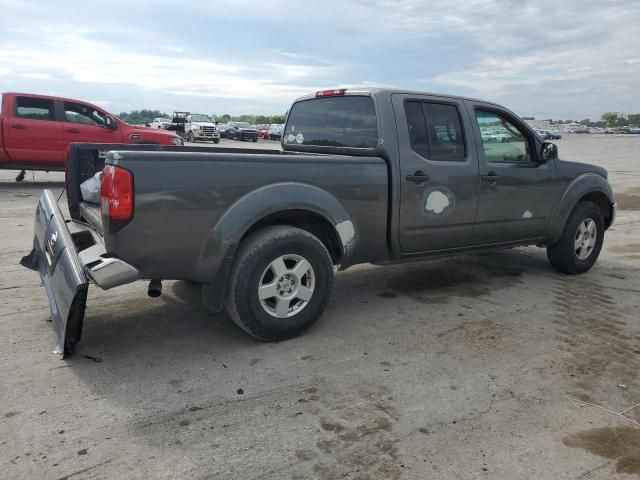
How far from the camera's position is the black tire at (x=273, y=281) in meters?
3.47

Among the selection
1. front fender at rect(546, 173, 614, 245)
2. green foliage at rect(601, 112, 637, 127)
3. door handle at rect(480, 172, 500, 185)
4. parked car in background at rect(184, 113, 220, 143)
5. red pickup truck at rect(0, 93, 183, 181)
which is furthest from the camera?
green foliage at rect(601, 112, 637, 127)

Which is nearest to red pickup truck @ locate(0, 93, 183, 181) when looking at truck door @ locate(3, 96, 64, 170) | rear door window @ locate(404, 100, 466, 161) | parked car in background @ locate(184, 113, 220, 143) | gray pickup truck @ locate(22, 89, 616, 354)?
truck door @ locate(3, 96, 64, 170)

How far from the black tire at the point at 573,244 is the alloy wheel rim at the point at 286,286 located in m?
3.23

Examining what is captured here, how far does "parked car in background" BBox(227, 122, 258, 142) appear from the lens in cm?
4081

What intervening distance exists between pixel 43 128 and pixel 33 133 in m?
0.22

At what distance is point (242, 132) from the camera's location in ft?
134

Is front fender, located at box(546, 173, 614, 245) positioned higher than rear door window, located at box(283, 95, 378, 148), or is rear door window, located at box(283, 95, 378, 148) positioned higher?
rear door window, located at box(283, 95, 378, 148)

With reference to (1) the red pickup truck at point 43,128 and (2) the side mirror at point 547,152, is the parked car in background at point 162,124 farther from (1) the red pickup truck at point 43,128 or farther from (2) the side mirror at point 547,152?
(2) the side mirror at point 547,152

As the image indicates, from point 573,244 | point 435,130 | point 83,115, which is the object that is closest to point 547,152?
point 573,244

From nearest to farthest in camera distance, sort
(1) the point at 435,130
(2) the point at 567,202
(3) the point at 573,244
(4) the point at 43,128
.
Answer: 1. (1) the point at 435,130
2. (2) the point at 567,202
3. (3) the point at 573,244
4. (4) the point at 43,128

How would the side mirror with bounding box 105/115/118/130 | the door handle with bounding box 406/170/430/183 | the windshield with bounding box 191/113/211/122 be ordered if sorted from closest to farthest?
the door handle with bounding box 406/170/430/183 < the side mirror with bounding box 105/115/118/130 < the windshield with bounding box 191/113/211/122

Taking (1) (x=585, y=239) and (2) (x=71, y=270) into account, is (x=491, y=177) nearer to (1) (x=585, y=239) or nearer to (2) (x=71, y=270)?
(1) (x=585, y=239)

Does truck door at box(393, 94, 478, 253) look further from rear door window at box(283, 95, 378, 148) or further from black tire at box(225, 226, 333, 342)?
black tire at box(225, 226, 333, 342)

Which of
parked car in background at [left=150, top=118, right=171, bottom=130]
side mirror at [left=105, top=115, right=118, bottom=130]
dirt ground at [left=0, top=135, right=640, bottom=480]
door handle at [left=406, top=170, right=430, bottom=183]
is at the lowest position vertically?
dirt ground at [left=0, top=135, right=640, bottom=480]
